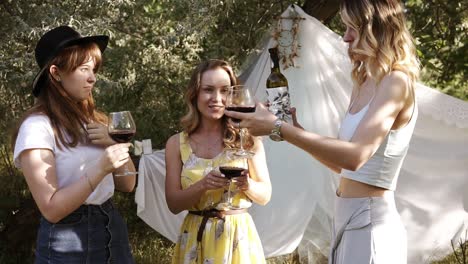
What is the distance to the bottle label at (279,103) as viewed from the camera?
8.26 feet

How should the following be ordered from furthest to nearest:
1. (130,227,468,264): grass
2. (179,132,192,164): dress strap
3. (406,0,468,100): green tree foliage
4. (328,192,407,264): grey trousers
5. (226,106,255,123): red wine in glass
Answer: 1. (406,0,468,100): green tree foliage
2. (130,227,468,264): grass
3. (179,132,192,164): dress strap
4. (226,106,255,123): red wine in glass
5. (328,192,407,264): grey trousers

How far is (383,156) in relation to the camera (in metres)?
2.28

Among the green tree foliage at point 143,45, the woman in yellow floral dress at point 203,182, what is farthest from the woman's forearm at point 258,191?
the green tree foliage at point 143,45

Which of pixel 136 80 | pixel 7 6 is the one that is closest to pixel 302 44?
pixel 136 80

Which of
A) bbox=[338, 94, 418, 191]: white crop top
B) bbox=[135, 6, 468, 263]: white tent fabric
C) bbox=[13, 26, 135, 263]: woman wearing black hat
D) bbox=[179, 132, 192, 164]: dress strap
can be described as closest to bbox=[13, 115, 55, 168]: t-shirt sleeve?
bbox=[13, 26, 135, 263]: woman wearing black hat

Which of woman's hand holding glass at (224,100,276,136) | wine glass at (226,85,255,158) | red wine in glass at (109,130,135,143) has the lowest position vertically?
red wine in glass at (109,130,135,143)

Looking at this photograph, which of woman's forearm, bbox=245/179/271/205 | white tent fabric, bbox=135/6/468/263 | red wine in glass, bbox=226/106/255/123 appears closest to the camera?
red wine in glass, bbox=226/106/255/123

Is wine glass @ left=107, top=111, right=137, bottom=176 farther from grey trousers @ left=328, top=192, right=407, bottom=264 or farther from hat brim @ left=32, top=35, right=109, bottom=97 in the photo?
grey trousers @ left=328, top=192, right=407, bottom=264

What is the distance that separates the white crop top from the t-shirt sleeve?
1056 mm

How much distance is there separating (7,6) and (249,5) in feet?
6.10

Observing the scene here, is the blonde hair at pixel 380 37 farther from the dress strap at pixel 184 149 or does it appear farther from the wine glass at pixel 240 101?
the dress strap at pixel 184 149

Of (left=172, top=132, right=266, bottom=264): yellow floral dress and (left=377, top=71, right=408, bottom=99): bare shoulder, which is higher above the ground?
(left=377, top=71, right=408, bottom=99): bare shoulder

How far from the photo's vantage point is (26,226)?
5.18 m

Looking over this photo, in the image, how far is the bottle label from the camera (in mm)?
2518
